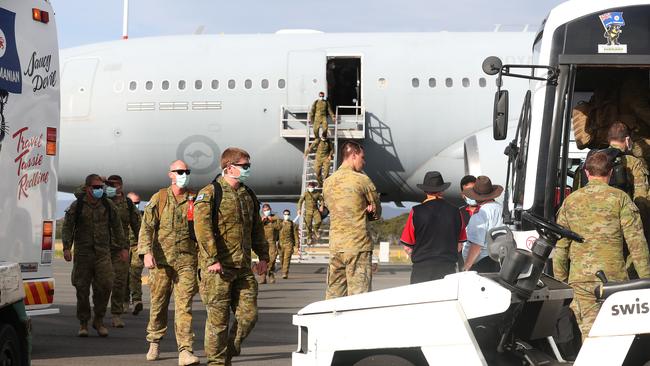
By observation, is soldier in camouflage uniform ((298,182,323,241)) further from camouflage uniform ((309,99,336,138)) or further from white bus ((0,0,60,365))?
white bus ((0,0,60,365))

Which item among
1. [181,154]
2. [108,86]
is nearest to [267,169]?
[181,154]

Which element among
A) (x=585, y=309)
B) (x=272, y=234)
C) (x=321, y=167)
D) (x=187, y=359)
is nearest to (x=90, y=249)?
(x=187, y=359)

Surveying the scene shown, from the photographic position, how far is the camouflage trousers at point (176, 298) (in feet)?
31.3

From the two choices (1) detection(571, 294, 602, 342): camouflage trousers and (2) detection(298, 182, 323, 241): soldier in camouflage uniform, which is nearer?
(1) detection(571, 294, 602, 342): camouflage trousers

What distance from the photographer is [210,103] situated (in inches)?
837

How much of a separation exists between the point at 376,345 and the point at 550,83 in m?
3.07

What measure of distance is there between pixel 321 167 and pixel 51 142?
1199 centimetres

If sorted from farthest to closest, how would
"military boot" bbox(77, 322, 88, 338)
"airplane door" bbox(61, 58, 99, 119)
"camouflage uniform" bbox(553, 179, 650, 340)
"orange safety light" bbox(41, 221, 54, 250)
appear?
"airplane door" bbox(61, 58, 99, 119) < "military boot" bbox(77, 322, 88, 338) < "orange safety light" bbox(41, 221, 54, 250) < "camouflage uniform" bbox(553, 179, 650, 340)

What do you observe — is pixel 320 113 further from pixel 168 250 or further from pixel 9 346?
pixel 9 346

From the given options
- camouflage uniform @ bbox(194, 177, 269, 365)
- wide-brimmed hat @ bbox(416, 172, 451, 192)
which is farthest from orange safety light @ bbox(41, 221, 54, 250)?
wide-brimmed hat @ bbox(416, 172, 451, 192)

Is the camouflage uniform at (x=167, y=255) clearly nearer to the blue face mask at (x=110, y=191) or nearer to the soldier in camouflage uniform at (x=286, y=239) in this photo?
the blue face mask at (x=110, y=191)

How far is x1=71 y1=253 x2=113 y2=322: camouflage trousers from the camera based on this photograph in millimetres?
11906

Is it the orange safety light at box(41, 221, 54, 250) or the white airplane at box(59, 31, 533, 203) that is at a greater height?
the white airplane at box(59, 31, 533, 203)

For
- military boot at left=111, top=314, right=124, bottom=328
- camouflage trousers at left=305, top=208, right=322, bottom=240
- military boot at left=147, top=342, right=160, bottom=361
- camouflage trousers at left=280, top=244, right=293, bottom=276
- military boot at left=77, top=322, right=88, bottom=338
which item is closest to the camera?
military boot at left=147, top=342, right=160, bottom=361
